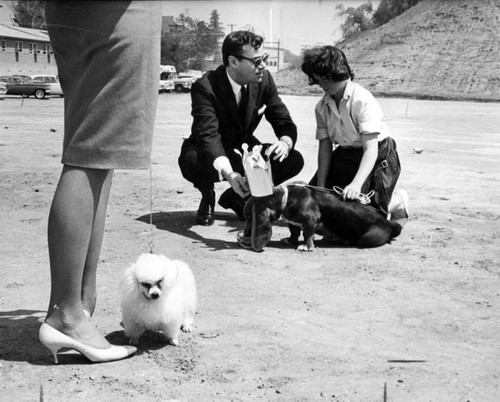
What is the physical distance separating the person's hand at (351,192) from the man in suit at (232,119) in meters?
0.61

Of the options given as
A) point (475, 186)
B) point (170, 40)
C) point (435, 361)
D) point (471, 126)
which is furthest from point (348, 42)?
point (435, 361)

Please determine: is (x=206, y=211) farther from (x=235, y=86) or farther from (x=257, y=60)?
(x=257, y=60)

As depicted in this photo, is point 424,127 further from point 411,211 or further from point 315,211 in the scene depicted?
point 315,211

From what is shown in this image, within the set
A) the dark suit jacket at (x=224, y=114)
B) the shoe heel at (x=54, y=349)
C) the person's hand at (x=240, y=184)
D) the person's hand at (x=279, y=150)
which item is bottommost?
the shoe heel at (x=54, y=349)

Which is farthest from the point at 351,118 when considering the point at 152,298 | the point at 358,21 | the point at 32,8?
the point at 358,21

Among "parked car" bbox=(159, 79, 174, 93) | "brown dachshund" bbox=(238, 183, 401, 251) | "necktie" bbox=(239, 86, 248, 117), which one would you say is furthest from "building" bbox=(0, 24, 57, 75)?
"brown dachshund" bbox=(238, 183, 401, 251)

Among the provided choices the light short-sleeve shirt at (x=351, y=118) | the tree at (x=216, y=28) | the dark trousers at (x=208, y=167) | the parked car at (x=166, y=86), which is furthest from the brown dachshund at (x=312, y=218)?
the parked car at (x=166, y=86)

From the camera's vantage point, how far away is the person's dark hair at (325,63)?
5930mm

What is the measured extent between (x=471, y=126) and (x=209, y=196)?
16160 millimetres

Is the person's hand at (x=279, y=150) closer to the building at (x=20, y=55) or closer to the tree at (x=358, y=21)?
the building at (x=20, y=55)

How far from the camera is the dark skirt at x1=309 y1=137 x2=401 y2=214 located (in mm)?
6230

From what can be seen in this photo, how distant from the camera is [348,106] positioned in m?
6.14

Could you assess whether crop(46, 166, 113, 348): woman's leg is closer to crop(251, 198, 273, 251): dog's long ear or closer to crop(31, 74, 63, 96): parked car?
crop(251, 198, 273, 251): dog's long ear

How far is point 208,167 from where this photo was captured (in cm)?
657
